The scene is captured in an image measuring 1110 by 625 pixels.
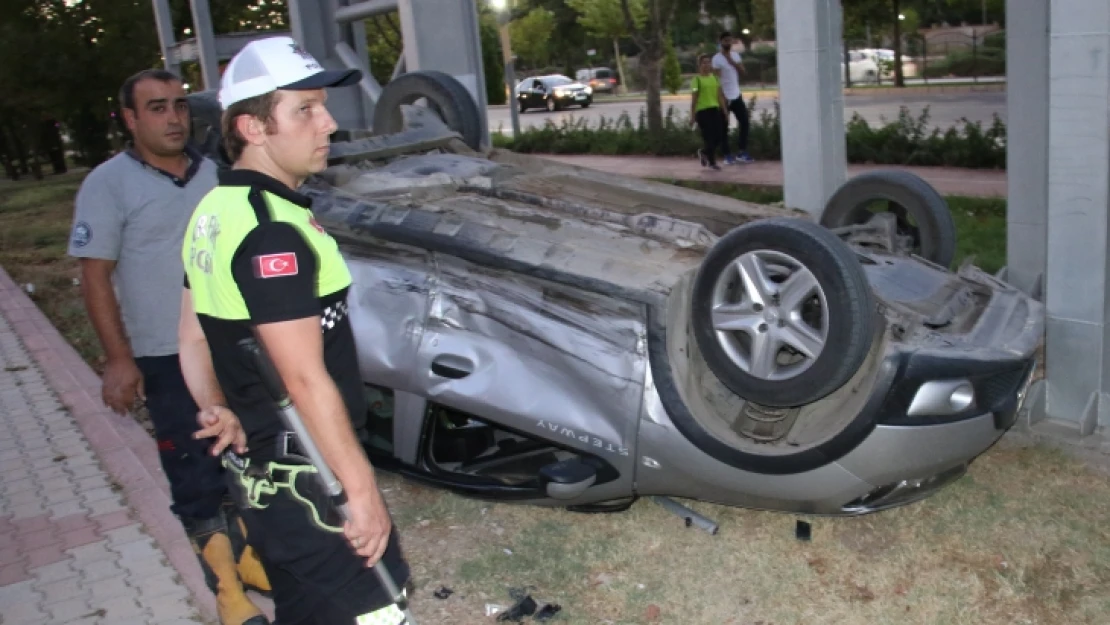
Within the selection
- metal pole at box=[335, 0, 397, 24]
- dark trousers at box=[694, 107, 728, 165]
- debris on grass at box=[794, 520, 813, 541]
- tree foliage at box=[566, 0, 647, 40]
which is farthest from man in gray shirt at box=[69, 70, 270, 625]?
tree foliage at box=[566, 0, 647, 40]

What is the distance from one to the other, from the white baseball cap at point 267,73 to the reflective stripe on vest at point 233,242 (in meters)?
0.22

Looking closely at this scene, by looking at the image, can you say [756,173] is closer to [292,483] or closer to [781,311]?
[781,311]

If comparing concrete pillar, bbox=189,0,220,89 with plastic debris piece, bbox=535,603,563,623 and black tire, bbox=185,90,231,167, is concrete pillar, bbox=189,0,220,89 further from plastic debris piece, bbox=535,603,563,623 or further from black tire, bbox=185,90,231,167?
plastic debris piece, bbox=535,603,563,623

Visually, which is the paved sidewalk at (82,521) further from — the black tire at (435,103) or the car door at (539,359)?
the black tire at (435,103)

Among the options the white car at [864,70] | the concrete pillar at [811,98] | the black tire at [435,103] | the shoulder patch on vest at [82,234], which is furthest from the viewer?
the white car at [864,70]

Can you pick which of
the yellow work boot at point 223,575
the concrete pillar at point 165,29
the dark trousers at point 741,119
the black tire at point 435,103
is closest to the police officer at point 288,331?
the yellow work boot at point 223,575

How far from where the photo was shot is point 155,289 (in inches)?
146

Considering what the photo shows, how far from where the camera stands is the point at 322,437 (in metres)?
2.17

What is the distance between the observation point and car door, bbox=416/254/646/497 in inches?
147

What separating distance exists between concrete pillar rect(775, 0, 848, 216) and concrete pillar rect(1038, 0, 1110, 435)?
7.10 feet

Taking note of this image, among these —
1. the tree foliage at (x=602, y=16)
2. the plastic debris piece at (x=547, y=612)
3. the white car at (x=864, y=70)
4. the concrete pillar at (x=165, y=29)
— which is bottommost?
the plastic debris piece at (x=547, y=612)

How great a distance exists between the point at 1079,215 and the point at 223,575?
3.89 metres

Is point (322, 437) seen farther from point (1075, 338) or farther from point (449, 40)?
point (449, 40)

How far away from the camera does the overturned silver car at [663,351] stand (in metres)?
3.45
